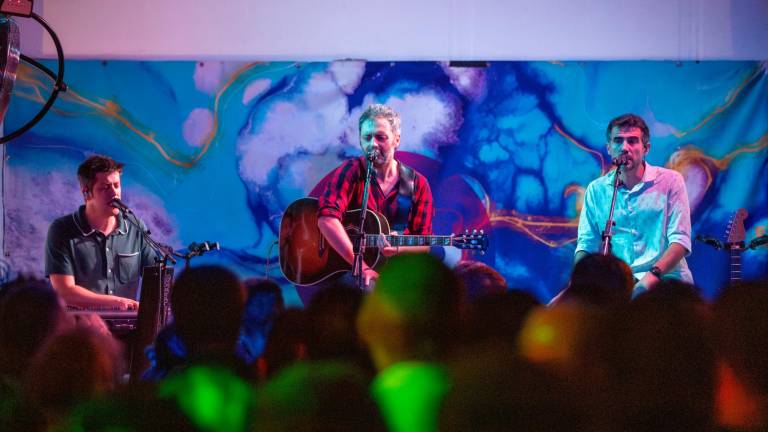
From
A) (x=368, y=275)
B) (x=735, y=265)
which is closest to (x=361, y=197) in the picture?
(x=368, y=275)

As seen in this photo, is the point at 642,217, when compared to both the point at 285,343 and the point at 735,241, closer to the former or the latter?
the point at 735,241

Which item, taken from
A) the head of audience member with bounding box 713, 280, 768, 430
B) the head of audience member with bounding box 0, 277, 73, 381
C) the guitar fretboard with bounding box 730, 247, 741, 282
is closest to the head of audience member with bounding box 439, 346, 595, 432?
the head of audience member with bounding box 713, 280, 768, 430

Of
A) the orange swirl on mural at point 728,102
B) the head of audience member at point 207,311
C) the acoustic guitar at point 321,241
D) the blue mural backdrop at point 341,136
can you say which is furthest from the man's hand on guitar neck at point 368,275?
the head of audience member at point 207,311

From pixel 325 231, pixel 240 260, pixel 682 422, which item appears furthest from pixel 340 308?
pixel 240 260

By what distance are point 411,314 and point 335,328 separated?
0.44ft

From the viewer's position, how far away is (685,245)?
13.8ft

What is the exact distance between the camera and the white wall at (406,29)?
476cm

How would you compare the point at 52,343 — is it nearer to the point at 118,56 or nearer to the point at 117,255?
the point at 117,255

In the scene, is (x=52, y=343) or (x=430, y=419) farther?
(x=52, y=343)

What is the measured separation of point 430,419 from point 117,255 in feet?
12.8

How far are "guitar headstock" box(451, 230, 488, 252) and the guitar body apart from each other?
0.44 meters

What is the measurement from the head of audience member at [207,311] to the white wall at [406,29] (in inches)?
156

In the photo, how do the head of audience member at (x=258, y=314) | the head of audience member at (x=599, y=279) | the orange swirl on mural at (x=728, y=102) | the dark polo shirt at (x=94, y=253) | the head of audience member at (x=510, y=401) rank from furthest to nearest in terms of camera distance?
the orange swirl on mural at (x=728, y=102), the dark polo shirt at (x=94, y=253), the head of audience member at (x=599, y=279), the head of audience member at (x=258, y=314), the head of audience member at (x=510, y=401)

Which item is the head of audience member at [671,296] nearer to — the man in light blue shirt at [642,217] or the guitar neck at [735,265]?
the man in light blue shirt at [642,217]
